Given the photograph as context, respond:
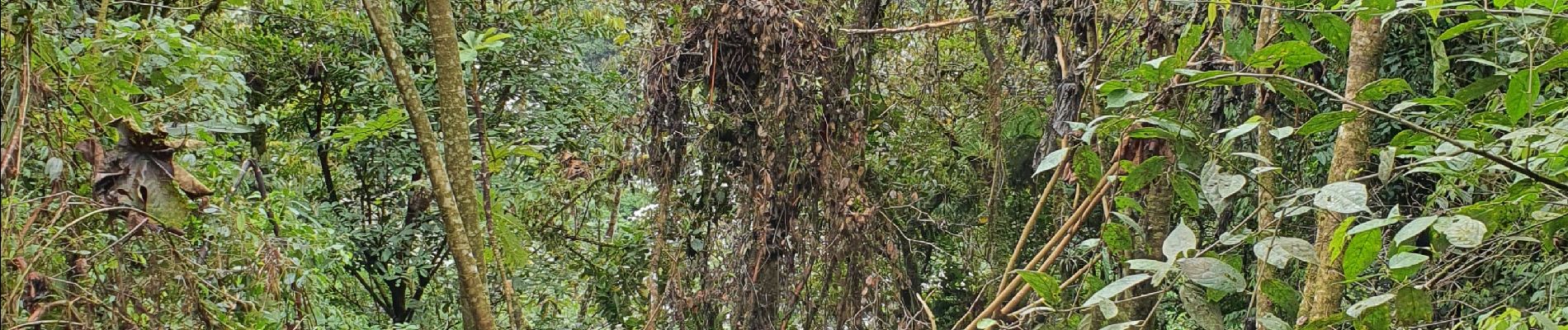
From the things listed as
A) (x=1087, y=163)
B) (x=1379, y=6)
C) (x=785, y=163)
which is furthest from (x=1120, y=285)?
(x=785, y=163)

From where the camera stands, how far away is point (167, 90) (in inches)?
94.3

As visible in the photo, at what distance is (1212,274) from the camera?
1.02 meters

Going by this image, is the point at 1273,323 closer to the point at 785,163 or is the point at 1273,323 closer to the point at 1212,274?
the point at 1212,274

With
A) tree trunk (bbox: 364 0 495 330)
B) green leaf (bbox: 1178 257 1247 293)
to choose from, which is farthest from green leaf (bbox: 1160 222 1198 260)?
tree trunk (bbox: 364 0 495 330)

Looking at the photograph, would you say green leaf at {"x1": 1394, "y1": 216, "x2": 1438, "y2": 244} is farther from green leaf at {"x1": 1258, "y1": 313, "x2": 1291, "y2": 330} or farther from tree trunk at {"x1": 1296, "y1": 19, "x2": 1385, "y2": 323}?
tree trunk at {"x1": 1296, "y1": 19, "x2": 1385, "y2": 323}

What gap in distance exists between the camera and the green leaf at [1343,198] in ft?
2.84

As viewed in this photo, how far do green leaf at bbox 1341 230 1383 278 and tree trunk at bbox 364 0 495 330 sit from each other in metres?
0.94

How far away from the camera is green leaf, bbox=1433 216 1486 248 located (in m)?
0.84

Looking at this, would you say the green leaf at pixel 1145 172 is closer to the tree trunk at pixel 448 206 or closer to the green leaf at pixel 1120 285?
the green leaf at pixel 1120 285

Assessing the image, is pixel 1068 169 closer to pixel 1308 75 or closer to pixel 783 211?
pixel 1308 75

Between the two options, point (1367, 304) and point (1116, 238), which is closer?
point (1367, 304)

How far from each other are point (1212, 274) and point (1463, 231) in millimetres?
211

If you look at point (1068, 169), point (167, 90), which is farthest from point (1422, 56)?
point (167, 90)

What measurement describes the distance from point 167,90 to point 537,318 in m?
2.88
